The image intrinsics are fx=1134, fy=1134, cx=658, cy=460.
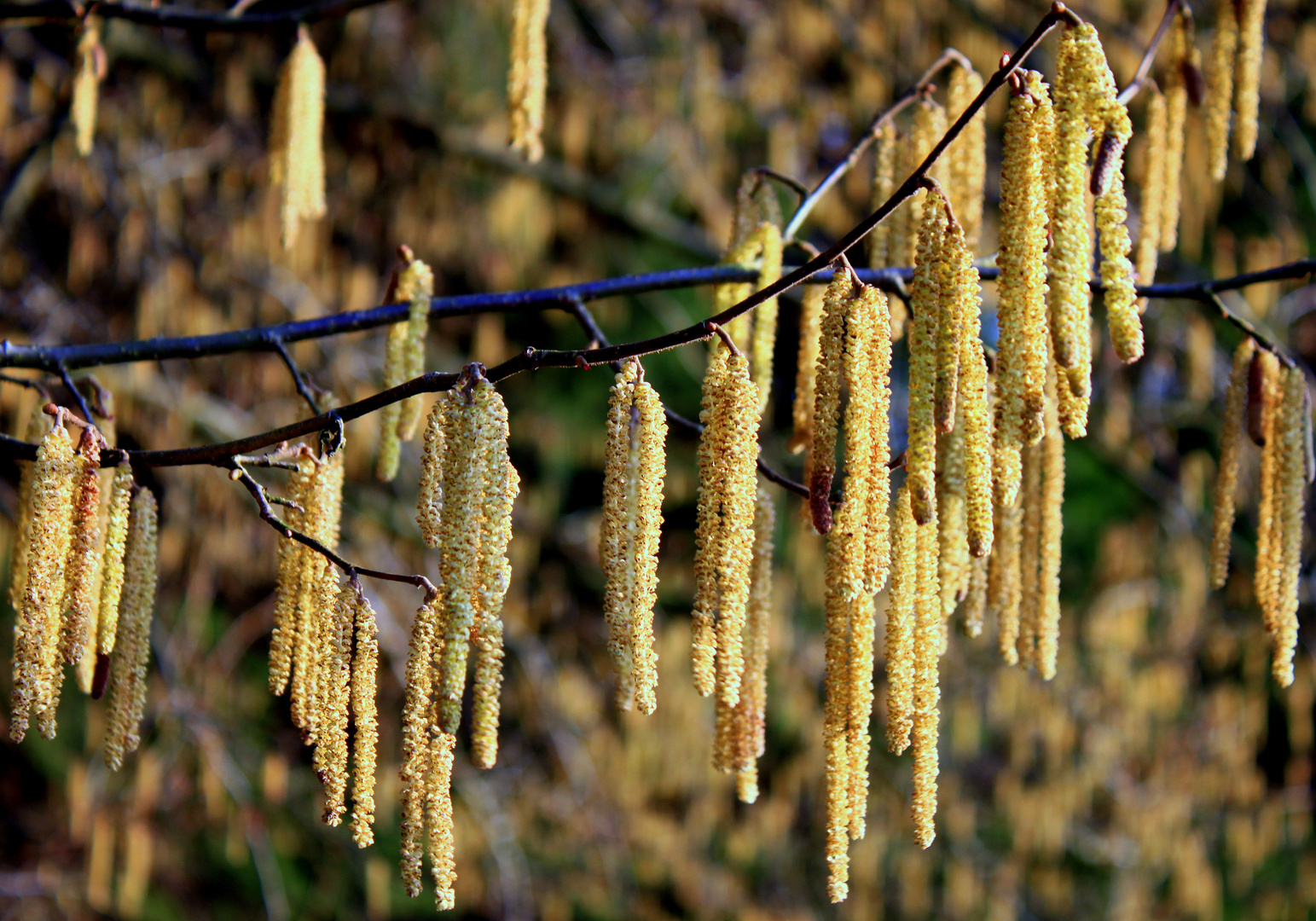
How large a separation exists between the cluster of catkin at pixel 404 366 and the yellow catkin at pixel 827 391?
Result: 0.47 metres

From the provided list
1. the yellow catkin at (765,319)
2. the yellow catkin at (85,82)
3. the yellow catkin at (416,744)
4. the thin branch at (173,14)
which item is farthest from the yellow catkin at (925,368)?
the yellow catkin at (85,82)

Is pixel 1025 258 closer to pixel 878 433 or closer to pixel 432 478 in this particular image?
pixel 878 433

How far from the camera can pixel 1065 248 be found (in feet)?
2.53

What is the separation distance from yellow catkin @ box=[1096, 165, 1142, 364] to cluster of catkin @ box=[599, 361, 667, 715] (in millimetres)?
308

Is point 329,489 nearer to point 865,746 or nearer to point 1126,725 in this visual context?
point 865,746

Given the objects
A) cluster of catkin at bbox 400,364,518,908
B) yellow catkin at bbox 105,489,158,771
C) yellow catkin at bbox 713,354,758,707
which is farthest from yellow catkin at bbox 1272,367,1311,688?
yellow catkin at bbox 105,489,158,771

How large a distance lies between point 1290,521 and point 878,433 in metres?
0.51

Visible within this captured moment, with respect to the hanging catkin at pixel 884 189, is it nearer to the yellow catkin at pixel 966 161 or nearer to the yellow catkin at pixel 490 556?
the yellow catkin at pixel 966 161

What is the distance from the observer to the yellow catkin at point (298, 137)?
1.29m

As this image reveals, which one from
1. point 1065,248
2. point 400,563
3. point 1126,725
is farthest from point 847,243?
point 1126,725

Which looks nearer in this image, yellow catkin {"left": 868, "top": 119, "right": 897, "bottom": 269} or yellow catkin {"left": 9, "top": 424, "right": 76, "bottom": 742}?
yellow catkin {"left": 9, "top": 424, "right": 76, "bottom": 742}

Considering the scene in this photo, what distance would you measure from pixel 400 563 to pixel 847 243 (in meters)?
2.38

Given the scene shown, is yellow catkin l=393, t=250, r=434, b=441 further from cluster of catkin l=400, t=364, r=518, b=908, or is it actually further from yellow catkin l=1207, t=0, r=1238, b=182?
yellow catkin l=1207, t=0, r=1238, b=182

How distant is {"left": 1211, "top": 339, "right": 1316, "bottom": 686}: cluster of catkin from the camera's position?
1043 mm
